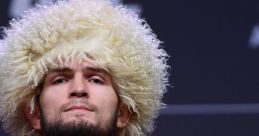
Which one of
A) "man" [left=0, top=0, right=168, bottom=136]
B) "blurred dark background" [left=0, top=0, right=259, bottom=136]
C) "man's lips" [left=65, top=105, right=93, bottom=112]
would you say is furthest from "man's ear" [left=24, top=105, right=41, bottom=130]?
"blurred dark background" [left=0, top=0, right=259, bottom=136]

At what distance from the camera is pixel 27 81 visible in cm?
260

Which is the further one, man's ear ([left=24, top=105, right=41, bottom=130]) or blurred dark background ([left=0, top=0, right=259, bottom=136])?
blurred dark background ([left=0, top=0, right=259, bottom=136])

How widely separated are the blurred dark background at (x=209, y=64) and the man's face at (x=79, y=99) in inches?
31.2

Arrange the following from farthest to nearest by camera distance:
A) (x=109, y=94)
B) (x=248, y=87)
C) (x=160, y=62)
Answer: (x=248, y=87) < (x=160, y=62) < (x=109, y=94)

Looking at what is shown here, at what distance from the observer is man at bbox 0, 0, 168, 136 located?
2.53 m

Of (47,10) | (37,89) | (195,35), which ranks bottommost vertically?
(37,89)

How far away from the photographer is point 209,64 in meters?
3.36

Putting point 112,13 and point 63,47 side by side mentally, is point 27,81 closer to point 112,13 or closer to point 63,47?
point 63,47

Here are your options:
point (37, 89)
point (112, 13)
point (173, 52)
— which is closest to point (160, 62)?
point (112, 13)

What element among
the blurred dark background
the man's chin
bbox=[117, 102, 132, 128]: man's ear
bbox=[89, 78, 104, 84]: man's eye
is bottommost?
the man's chin

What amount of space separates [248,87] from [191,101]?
196 mm

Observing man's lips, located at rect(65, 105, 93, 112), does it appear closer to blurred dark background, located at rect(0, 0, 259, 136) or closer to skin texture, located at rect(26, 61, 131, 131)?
skin texture, located at rect(26, 61, 131, 131)

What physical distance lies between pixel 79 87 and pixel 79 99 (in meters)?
0.03

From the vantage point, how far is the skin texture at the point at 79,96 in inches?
98.7
